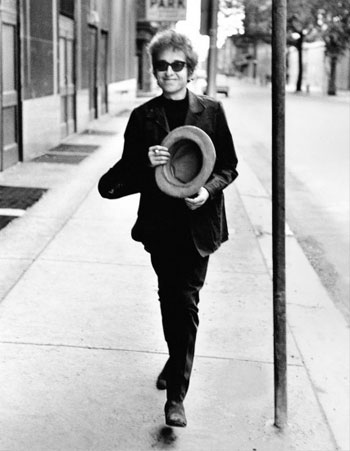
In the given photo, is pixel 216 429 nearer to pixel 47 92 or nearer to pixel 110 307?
pixel 110 307

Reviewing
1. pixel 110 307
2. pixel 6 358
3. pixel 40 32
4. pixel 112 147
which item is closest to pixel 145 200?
pixel 6 358

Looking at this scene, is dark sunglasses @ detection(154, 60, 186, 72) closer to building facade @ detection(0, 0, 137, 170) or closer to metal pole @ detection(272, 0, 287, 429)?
metal pole @ detection(272, 0, 287, 429)

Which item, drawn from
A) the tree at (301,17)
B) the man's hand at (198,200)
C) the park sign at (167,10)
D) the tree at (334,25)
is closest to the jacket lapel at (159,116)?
the man's hand at (198,200)

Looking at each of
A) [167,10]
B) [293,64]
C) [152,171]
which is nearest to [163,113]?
[152,171]

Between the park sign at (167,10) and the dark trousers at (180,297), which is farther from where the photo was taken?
the park sign at (167,10)

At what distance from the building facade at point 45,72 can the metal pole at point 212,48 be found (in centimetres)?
316

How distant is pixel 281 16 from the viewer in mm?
3828

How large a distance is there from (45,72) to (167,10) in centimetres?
351

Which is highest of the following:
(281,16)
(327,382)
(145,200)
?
(281,16)

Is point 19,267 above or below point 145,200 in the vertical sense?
below

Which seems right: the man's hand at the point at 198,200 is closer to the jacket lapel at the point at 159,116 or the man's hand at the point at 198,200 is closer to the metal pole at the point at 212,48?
the jacket lapel at the point at 159,116

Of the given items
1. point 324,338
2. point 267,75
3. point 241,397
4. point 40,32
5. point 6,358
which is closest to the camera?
point 241,397

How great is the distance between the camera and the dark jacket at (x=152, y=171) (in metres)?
3.77

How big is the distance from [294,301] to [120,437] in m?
2.87
